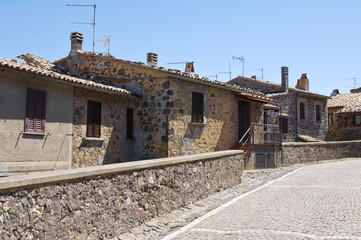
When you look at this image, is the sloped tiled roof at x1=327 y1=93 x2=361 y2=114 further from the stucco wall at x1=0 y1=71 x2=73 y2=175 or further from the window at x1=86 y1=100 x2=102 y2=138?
the stucco wall at x1=0 y1=71 x2=73 y2=175

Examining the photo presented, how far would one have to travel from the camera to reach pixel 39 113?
41.1 ft

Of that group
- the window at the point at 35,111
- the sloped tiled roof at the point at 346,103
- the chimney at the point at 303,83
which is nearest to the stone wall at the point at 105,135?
the window at the point at 35,111

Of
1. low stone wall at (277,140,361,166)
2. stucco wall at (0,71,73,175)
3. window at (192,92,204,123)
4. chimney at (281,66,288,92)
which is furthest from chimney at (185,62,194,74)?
chimney at (281,66,288,92)

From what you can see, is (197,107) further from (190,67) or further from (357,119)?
(357,119)

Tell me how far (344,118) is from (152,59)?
2485cm

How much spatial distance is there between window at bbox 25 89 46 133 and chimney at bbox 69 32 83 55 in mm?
5601

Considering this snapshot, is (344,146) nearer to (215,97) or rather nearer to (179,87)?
(215,97)

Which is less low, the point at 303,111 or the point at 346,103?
the point at 346,103

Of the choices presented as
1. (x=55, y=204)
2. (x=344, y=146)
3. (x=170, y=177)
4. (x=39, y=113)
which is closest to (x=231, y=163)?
(x=170, y=177)

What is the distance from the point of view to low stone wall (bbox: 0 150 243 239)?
469 centimetres

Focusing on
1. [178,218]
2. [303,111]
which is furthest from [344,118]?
[178,218]

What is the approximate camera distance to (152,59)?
18.7 m

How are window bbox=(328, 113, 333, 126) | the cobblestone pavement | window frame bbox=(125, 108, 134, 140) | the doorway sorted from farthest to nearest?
window bbox=(328, 113, 333, 126)
the doorway
window frame bbox=(125, 108, 134, 140)
the cobblestone pavement

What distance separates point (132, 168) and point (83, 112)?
8.04 m
